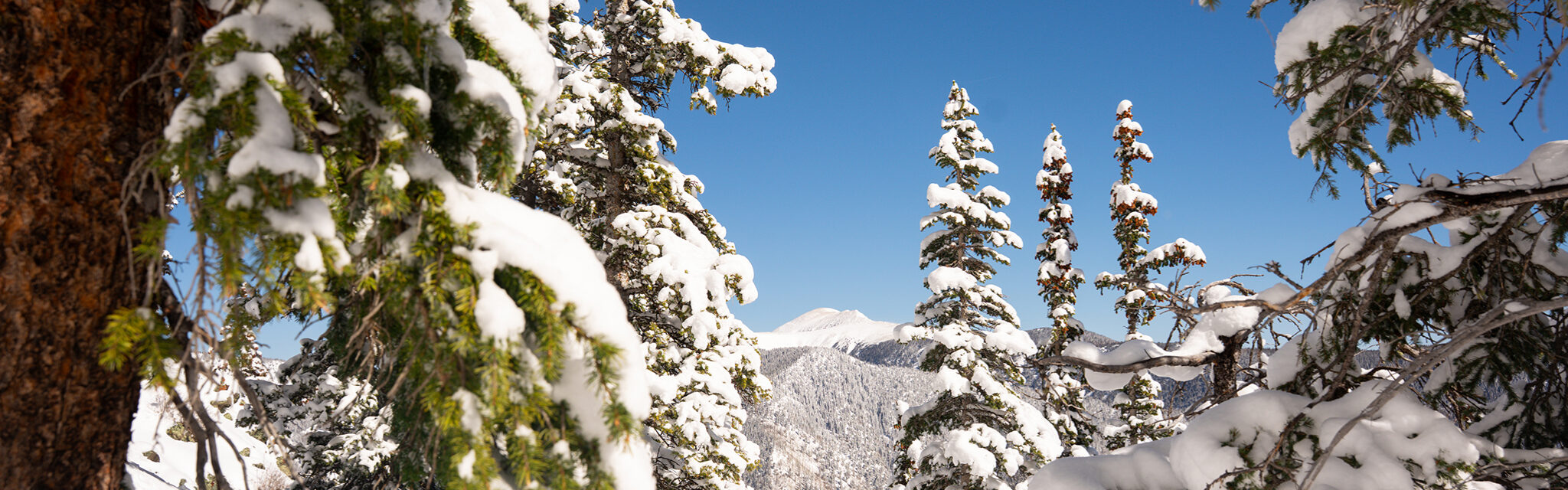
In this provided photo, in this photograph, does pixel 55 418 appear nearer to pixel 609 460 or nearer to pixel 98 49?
pixel 98 49

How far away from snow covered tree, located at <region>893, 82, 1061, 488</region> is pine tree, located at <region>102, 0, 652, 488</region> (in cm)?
1002

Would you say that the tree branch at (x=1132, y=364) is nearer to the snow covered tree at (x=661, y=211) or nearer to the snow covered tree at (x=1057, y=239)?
the snow covered tree at (x=661, y=211)

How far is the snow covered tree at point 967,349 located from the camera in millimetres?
11430

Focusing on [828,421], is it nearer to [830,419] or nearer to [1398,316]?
[830,419]

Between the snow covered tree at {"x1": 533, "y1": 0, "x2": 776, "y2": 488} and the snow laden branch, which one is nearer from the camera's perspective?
the snow laden branch

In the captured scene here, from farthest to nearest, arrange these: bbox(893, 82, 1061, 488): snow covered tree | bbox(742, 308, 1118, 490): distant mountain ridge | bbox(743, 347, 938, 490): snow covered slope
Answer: bbox(743, 347, 938, 490): snow covered slope → bbox(742, 308, 1118, 490): distant mountain ridge → bbox(893, 82, 1061, 488): snow covered tree

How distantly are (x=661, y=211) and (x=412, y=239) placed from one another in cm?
638

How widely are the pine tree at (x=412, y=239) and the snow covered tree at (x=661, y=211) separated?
5.59m

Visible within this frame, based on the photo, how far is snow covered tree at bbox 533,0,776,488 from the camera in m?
7.50

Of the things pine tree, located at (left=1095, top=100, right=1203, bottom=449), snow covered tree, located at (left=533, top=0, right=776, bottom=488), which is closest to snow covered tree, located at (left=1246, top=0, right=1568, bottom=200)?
snow covered tree, located at (left=533, top=0, right=776, bottom=488)

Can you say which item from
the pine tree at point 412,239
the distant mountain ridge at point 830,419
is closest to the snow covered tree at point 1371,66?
the pine tree at point 412,239

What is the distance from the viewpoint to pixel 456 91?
5.14ft

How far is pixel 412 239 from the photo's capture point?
1.44m

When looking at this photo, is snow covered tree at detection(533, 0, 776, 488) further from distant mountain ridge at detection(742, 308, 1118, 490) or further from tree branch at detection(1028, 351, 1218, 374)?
distant mountain ridge at detection(742, 308, 1118, 490)
